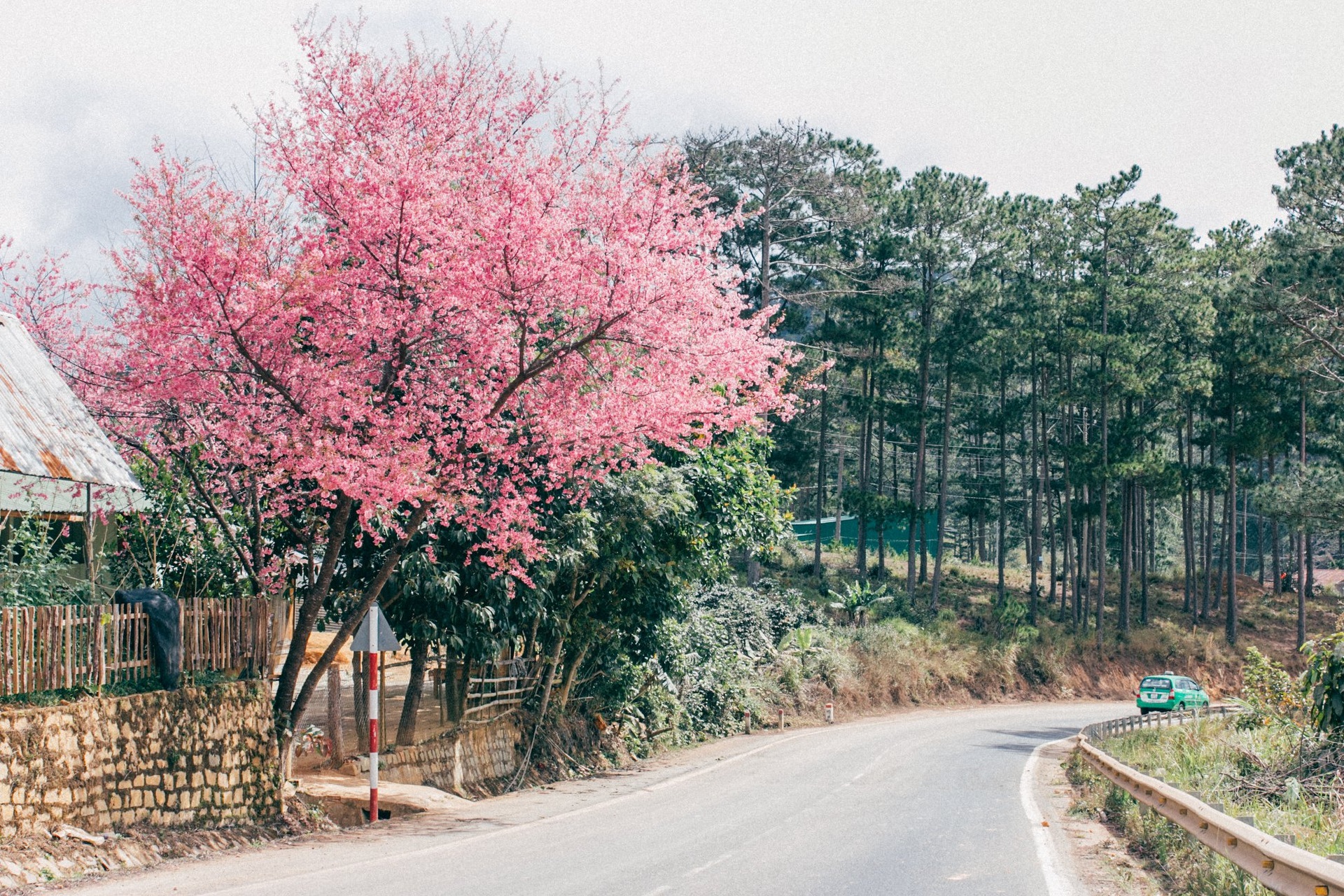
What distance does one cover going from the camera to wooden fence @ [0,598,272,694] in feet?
34.2

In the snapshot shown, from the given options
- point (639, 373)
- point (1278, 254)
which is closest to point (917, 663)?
point (1278, 254)

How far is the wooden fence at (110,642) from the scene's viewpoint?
1041 cm

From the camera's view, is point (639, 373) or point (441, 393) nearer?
point (441, 393)

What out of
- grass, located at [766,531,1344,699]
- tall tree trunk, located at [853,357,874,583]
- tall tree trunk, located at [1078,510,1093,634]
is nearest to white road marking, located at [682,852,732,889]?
grass, located at [766,531,1344,699]

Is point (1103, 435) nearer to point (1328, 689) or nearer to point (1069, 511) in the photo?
point (1069, 511)

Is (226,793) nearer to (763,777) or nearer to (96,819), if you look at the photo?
(96,819)

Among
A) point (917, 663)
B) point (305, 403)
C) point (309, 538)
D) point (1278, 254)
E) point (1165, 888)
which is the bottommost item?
point (917, 663)

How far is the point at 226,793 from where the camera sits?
12422mm

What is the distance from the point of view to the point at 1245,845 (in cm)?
798

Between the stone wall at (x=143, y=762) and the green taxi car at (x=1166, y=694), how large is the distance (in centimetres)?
2933

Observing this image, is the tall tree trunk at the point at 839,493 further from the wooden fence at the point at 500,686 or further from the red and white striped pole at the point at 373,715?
the red and white striped pole at the point at 373,715

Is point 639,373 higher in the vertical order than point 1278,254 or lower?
lower

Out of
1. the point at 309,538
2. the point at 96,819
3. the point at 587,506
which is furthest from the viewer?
the point at 587,506

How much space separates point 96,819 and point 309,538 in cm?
447
